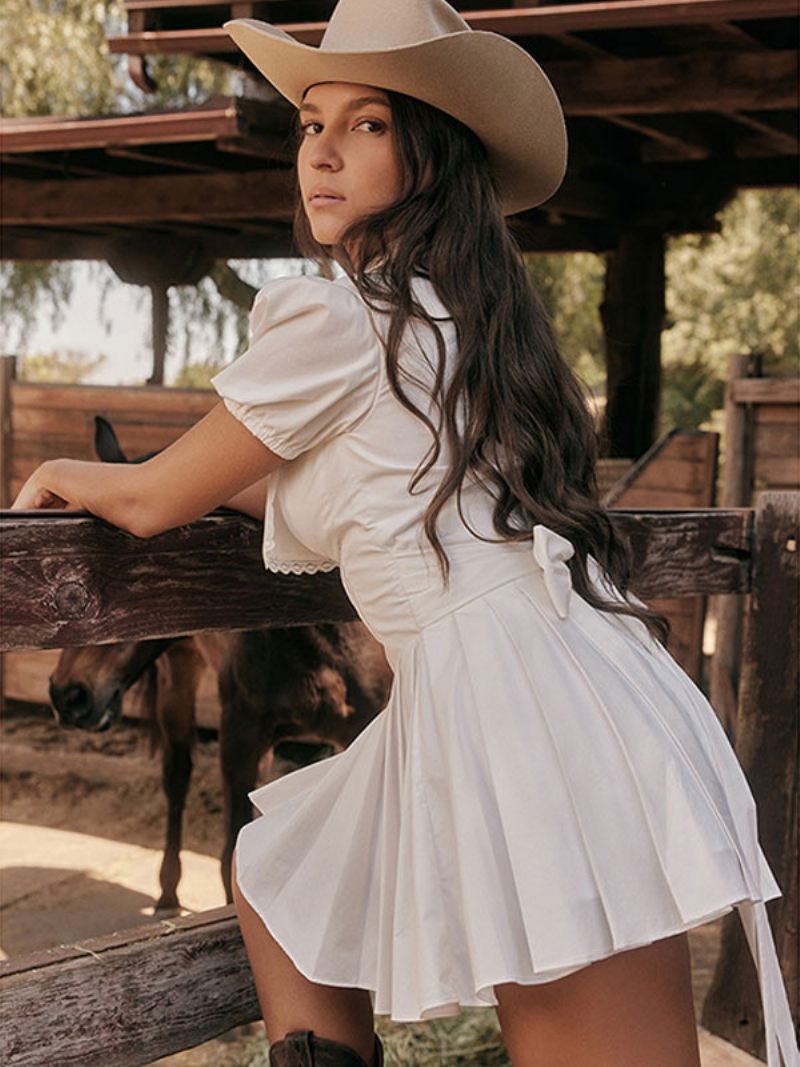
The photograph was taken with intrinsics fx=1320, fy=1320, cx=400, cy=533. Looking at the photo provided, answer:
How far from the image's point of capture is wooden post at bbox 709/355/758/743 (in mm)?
5688

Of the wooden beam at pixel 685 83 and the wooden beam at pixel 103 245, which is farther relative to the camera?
the wooden beam at pixel 103 245

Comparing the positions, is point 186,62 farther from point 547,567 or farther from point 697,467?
point 547,567

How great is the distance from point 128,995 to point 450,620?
80 centimetres

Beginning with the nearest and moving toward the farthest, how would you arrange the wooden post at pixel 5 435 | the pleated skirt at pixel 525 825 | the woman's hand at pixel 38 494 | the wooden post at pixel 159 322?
the pleated skirt at pixel 525 825
the woman's hand at pixel 38 494
the wooden post at pixel 5 435
the wooden post at pixel 159 322

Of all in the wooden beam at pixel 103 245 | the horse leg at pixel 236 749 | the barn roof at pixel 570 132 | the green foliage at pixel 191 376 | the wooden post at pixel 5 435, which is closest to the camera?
the horse leg at pixel 236 749

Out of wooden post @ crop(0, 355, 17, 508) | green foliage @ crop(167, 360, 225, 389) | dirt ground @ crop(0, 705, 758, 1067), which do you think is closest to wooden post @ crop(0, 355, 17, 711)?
wooden post @ crop(0, 355, 17, 508)

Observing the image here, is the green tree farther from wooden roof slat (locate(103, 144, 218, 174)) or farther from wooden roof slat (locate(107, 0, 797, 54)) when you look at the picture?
wooden roof slat (locate(107, 0, 797, 54))

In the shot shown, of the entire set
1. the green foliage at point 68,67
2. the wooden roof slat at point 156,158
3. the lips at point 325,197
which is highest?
the green foliage at point 68,67

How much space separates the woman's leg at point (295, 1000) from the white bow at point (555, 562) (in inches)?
24.5

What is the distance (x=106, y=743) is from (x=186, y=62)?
9.51 meters

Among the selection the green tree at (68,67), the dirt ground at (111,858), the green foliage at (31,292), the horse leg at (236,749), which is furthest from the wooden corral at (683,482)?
the green foliage at (31,292)

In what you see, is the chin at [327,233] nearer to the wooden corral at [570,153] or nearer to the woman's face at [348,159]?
the woman's face at [348,159]

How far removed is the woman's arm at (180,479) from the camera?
1.71 metres

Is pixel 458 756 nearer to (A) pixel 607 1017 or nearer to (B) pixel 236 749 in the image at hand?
(A) pixel 607 1017
